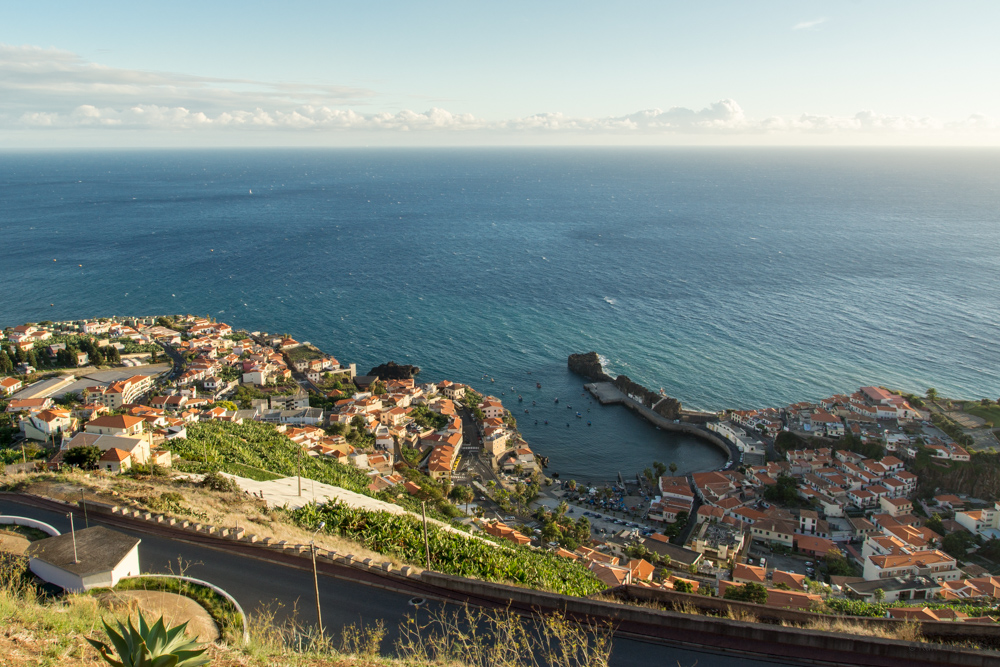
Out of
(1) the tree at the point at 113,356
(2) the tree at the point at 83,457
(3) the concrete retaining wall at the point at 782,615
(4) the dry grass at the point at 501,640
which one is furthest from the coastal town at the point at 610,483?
(4) the dry grass at the point at 501,640

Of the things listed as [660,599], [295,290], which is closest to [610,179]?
[295,290]

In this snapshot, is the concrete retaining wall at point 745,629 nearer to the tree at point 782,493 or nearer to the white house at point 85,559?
the white house at point 85,559

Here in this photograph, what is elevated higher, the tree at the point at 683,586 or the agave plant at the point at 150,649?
the agave plant at the point at 150,649

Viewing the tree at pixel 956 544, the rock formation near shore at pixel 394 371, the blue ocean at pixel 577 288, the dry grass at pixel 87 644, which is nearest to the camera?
the dry grass at pixel 87 644

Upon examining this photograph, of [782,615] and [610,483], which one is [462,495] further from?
[782,615]

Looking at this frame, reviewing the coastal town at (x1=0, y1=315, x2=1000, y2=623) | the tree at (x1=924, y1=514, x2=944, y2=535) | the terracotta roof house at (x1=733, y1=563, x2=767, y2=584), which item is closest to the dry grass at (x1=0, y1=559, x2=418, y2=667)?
the coastal town at (x1=0, y1=315, x2=1000, y2=623)

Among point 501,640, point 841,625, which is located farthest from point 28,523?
point 841,625
